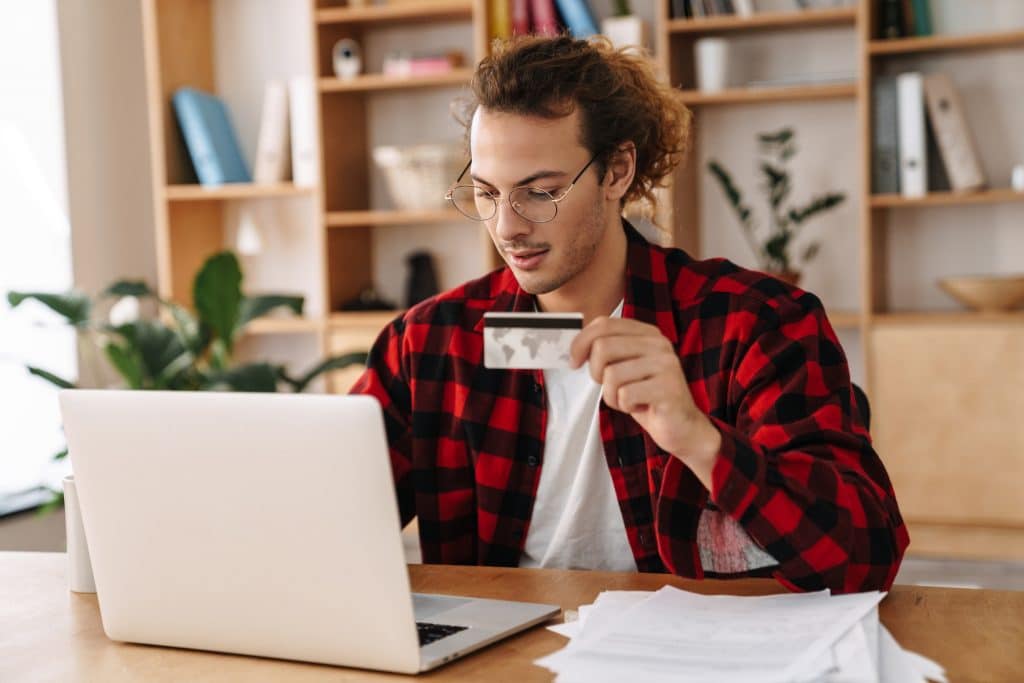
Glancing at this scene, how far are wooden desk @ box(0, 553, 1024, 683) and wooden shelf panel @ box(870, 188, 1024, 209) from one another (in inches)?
85.3

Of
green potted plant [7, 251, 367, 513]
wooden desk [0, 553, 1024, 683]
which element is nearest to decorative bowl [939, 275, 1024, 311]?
green potted plant [7, 251, 367, 513]

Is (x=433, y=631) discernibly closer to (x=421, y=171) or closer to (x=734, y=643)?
(x=734, y=643)

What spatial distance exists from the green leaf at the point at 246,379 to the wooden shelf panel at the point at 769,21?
1.48 meters

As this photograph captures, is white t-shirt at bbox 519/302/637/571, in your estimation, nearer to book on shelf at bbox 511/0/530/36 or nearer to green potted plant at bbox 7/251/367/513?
green potted plant at bbox 7/251/367/513

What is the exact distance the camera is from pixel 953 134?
131 inches

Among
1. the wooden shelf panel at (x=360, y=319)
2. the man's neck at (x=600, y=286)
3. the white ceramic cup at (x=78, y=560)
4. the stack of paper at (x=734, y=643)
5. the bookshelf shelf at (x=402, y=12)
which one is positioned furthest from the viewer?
the wooden shelf panel at (x=360, y=319)

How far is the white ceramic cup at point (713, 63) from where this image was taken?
346cm

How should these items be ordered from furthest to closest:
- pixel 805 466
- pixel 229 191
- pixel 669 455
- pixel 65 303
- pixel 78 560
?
pixel 229 191, pixel 65 303, pixel 669 455, pixel 78 560, pixel 805 466

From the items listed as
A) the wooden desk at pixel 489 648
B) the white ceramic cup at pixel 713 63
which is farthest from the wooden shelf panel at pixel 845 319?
the wooden desk at pixel 489 648

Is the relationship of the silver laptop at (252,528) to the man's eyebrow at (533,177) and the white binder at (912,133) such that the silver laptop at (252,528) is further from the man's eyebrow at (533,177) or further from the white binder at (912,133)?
the white binder at (912,133)

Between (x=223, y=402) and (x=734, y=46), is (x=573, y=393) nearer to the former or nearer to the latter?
(x=223, y=402)

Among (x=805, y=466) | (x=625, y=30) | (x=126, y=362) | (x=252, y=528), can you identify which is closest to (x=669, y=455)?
(x=805, y=466)

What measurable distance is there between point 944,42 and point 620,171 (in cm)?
181

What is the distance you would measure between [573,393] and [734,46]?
221cm
